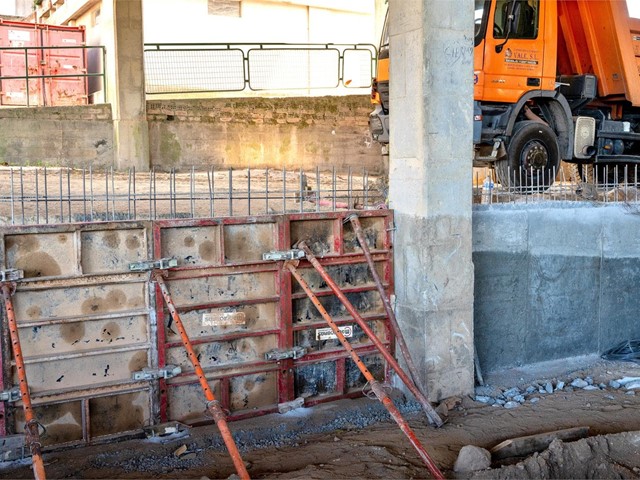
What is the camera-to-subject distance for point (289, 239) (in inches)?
268

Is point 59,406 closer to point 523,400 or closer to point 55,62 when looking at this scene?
point 523,400

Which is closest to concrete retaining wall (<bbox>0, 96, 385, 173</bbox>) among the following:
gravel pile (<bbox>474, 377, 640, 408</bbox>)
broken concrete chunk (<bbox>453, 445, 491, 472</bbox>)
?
gravel pile (<bbox>474, 377, 640, 408</bbox>)

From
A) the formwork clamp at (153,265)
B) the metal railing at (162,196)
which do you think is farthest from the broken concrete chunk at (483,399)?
the formwork clamp at (153,265)

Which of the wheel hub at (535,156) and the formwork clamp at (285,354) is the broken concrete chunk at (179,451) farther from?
the wheel hub at (535,156)

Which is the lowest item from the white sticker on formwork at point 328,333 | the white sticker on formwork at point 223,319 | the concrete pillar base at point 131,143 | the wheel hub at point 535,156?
the white sticker on formwork at point 328,333

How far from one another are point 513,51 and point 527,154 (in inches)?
61.3

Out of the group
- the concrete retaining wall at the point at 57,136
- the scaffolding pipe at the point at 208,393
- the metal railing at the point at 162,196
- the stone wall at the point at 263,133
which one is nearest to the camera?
the scaffolding pipe at the point at 208,393

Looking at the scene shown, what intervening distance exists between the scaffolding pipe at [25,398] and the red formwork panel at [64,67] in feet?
46.2

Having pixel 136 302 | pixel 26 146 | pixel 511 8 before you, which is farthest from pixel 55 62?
pixel 136 302

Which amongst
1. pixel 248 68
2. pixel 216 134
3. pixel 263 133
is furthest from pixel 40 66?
pixel 263 133

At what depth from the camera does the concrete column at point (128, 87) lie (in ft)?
48.8

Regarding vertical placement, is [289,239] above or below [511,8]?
below

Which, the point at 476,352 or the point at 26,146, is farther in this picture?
the point at 26,146

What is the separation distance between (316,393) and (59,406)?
8.39 feet
